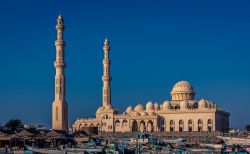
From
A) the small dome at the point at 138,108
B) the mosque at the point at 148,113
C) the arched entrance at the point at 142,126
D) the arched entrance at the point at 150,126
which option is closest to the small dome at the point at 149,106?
the mosque at the point at 148,113

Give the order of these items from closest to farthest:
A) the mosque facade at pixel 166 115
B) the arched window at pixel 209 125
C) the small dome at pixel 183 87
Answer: the arched window at pixel 209 125 < the mosque facade at pixel 166 115 < the small dome at pixel 183 87

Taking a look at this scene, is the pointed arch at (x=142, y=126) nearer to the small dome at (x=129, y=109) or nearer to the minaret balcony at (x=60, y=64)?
the small dome at (x=129, y=109)

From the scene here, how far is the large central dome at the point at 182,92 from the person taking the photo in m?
89.6

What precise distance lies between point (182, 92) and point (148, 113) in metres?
7.00

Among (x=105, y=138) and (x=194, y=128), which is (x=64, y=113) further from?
(x=194, y=128)

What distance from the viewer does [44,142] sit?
64.7m

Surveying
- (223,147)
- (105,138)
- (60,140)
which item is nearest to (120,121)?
(105,138)

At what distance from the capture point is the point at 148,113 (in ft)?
281

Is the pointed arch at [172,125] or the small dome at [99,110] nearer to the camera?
the pointed arch at [172,125]

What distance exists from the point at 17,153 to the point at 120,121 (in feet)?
125

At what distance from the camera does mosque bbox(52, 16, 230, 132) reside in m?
80.1

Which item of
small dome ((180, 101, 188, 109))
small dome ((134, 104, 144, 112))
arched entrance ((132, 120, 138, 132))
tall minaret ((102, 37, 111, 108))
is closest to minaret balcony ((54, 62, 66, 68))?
tall minaret ((102, 37, 111, 108))

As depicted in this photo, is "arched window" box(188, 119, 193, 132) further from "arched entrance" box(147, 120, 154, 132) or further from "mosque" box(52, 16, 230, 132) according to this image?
"arched entrance" box(147, 120, 154, 132)

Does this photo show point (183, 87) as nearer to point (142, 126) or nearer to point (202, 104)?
point (202, 104)
